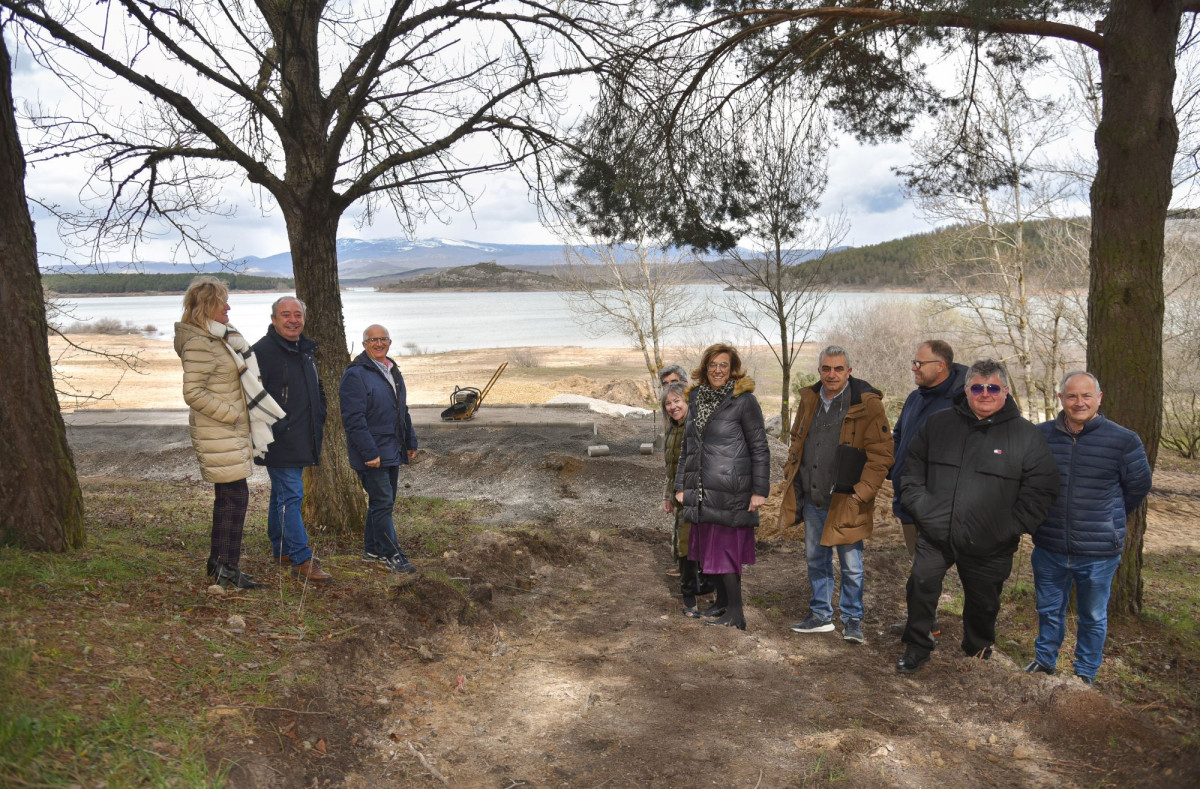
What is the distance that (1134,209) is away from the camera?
18.1ft

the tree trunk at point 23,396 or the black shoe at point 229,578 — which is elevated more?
the tree trunk at point 23,396

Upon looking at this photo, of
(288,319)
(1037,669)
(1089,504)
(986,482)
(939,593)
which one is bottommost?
(1037,669)

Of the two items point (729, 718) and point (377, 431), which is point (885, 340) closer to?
point (377, 431)

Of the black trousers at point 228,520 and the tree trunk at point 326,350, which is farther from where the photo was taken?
the tree trunk at point 326,350

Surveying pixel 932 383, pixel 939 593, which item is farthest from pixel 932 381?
pixel 939 593

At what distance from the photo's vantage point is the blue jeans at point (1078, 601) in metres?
4.21

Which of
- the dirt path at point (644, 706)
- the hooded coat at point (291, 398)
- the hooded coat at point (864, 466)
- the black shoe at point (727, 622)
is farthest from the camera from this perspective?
the black shoe at point (727, 622)

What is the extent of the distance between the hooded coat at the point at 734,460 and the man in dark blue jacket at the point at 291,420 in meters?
2.55

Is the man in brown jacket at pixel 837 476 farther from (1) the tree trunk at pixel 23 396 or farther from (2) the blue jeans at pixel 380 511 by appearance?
(1) the tree trunk at pixel 23 396

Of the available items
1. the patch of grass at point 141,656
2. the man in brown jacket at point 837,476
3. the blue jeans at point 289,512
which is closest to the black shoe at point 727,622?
the man in brown jacket at point 837,476

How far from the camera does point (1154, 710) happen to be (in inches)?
170

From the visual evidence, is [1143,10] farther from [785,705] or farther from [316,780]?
[316,780]

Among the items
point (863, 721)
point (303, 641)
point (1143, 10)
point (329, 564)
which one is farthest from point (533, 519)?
point (1143, 10)

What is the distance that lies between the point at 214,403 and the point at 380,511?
68.2 inches
